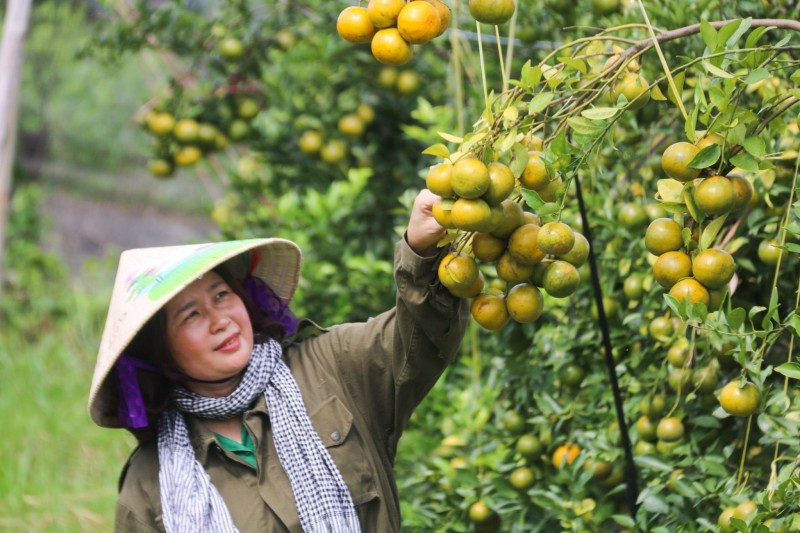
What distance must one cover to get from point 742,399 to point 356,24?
0.84m

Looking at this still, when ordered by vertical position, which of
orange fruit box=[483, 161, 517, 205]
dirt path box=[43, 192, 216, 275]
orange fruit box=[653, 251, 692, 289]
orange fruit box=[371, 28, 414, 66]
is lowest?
dirt path box=[43, 192, 216, 275]

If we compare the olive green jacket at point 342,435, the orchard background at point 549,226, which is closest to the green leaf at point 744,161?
the orchard background at point 549,226

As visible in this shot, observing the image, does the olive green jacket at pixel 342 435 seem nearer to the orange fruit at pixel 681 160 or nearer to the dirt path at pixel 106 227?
the orange fruit at pixel 681 160

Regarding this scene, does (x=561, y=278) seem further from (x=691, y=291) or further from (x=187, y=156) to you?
(x=187, y=156)

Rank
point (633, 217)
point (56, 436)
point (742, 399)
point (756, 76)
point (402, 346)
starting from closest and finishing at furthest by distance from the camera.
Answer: point (756, 76), point (742, 399), point (402, 346), point (633, 217), point (56, 436)

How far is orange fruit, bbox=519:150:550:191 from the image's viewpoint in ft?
4.83

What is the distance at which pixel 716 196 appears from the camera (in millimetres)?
1352

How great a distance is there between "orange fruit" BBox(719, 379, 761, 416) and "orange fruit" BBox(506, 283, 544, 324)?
0.34 meters

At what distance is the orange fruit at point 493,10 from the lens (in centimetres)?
146

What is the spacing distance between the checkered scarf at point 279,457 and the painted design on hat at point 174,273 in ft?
0.73

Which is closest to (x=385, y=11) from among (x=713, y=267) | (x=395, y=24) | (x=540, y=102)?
(x=395, y=24)

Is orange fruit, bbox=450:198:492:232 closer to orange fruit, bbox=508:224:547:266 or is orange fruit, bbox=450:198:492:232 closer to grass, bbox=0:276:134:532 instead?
orange fruit, bbox=508:224:547:266

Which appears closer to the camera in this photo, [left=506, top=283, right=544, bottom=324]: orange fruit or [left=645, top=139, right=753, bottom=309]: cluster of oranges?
[left=645, top=139, right=753, bottom=309]: cluster of oranges

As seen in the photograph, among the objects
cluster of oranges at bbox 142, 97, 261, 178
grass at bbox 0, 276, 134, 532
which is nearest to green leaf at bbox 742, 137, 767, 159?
grass at bbox 0, 276, 134, 532
